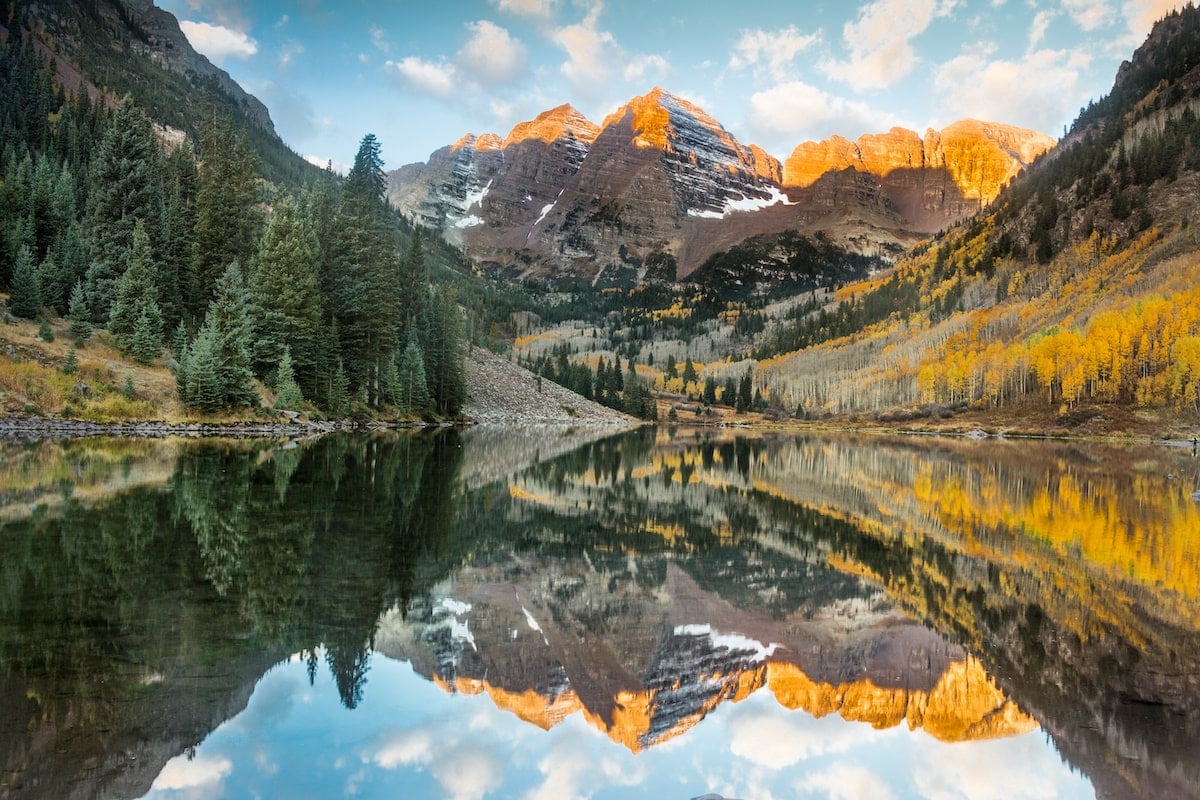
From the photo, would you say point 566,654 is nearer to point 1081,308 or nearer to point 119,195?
point 119,195

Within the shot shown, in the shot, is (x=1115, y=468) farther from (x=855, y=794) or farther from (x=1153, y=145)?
(x=1153, y=145)

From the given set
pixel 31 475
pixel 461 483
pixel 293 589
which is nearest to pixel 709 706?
pixel 293 589

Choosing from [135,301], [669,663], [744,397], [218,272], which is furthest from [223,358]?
[744,397]

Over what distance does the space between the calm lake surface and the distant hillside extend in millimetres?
96857

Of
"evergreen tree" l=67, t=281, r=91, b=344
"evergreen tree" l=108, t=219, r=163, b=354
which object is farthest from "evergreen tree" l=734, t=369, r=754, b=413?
"evergreen tree" l=67, t=281, r=91, b=344

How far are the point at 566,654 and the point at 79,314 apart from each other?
53.6m

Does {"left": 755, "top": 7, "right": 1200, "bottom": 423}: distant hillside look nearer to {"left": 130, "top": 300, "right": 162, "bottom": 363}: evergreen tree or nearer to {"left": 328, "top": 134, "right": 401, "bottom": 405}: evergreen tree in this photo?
{"left": 328, "top": 134, "right": 401, "bottom": 405}: evergreen tree

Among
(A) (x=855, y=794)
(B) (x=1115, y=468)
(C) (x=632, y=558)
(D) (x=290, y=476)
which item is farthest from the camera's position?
(B) (x=1115, y=468)

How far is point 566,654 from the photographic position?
10680 mm

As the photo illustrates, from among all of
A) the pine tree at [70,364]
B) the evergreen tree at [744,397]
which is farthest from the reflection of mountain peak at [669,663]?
the evergreen tree at [744,397]

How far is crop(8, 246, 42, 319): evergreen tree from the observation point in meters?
47.4

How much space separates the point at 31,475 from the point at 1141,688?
27787mm

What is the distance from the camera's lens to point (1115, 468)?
47406 mm

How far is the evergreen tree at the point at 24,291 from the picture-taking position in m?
47.4
